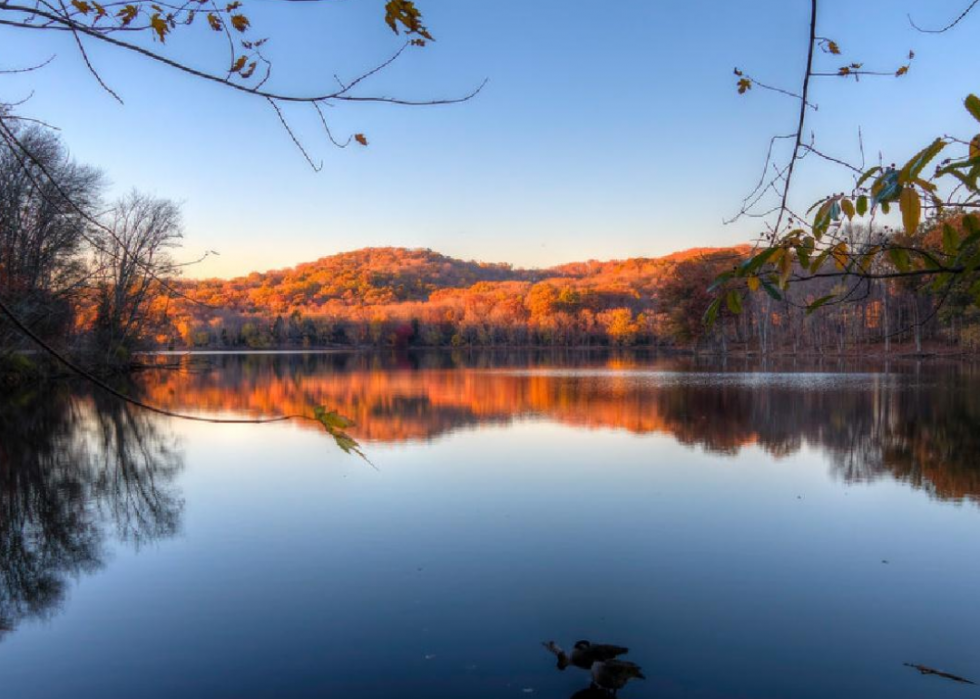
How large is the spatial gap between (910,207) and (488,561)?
230 inches

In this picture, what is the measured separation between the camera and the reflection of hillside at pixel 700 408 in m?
12.1

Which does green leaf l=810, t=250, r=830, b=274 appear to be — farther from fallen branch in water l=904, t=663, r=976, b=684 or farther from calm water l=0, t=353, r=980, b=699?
fallen branch in water l=904, t=663, r=976, b=684

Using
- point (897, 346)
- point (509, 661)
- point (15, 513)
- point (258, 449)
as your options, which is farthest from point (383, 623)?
point (897, 346)

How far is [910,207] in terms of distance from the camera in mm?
1450

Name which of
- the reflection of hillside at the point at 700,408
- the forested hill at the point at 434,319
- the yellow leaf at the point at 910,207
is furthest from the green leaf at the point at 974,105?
the forested hill at the point at 434,319

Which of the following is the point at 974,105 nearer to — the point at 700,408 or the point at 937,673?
the point at 937,673

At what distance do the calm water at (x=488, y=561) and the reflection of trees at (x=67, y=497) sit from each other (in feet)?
0.15

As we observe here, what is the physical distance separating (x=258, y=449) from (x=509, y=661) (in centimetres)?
971

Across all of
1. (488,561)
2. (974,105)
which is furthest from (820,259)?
(488,561)

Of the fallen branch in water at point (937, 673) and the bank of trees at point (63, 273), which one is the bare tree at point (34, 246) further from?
the fallen branch in water at point (937, 673)

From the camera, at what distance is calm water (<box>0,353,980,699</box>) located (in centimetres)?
Answer: 477

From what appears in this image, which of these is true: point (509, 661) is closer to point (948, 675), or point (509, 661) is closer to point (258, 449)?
point (948, 675)

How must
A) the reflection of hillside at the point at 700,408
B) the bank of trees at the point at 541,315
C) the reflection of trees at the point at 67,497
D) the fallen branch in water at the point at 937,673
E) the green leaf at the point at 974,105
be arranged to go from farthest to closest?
the bank of trees at the point at 541,315
the reflection of hillside at the point at 700,408
the reflection of trees at the point at 67,497
the fallen branch in water at the point at 937,673
the green leaf at the point at 974,105

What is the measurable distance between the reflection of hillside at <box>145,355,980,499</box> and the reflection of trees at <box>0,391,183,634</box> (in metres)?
2.28
